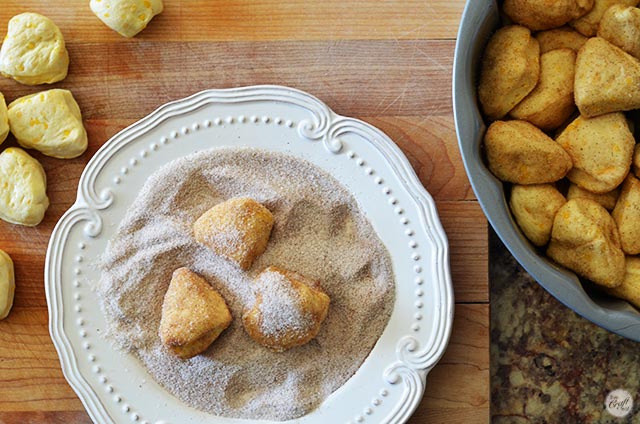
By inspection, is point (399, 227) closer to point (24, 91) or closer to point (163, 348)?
point (163, 348)

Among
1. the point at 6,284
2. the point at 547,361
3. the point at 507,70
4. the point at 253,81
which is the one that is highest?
the point at 507,70

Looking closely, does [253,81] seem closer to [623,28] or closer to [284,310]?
[284,310]

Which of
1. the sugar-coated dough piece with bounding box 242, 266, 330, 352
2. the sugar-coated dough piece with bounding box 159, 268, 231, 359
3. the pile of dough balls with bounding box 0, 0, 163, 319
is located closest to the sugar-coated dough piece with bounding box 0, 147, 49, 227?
the pile of dough balls with bounding box 0, 0, 163, 319

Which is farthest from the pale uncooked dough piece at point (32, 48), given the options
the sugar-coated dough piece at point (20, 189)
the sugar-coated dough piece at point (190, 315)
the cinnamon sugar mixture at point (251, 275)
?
the sugar-coated dough piece at point (190, 315)

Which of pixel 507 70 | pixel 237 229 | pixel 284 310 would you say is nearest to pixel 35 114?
pixel 237 229

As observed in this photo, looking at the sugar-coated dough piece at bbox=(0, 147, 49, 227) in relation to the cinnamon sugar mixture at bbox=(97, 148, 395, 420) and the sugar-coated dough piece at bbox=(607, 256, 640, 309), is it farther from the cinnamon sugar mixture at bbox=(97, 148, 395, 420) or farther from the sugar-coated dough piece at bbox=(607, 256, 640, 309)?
the sugar-coated dough piece at bbox=(607, 256, 640, 309)

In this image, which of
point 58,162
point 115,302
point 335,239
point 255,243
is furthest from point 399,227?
point 58,162
